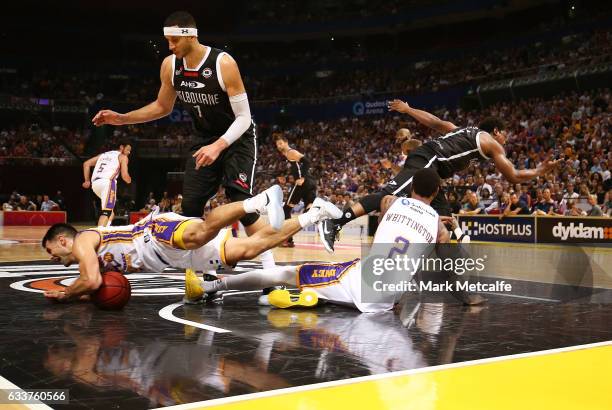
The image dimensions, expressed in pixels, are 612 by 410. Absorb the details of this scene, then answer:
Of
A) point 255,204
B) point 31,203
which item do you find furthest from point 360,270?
point 31,203

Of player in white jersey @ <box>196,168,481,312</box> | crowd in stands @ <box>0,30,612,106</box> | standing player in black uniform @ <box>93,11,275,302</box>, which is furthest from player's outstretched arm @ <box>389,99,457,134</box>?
crowd in stands @ <box>0,30,612,106</box>

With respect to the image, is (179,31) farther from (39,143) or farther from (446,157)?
(39,143)

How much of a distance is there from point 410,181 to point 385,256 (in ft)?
5.02

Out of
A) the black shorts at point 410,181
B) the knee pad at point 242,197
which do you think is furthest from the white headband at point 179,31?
the black shorts at point 410,181

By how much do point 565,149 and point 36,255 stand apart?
1447 cm

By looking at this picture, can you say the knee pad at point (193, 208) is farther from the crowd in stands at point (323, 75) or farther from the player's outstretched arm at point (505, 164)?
the crowd in stands at point (323, 75)

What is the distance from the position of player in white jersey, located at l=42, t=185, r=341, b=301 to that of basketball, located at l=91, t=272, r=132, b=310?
0.26 ft

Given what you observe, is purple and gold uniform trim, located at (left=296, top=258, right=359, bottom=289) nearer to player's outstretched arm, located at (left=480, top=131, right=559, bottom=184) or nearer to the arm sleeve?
the arm sleeve

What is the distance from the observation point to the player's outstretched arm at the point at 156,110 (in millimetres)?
5398

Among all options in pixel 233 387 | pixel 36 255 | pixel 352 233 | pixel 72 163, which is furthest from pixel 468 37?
pixel 233 387

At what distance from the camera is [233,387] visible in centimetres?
273

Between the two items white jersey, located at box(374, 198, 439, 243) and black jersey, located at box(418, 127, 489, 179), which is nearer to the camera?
white jersey, located at box(374, 198, 439, 243)

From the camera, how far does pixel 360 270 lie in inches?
186

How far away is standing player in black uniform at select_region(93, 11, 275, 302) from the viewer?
201 inches
